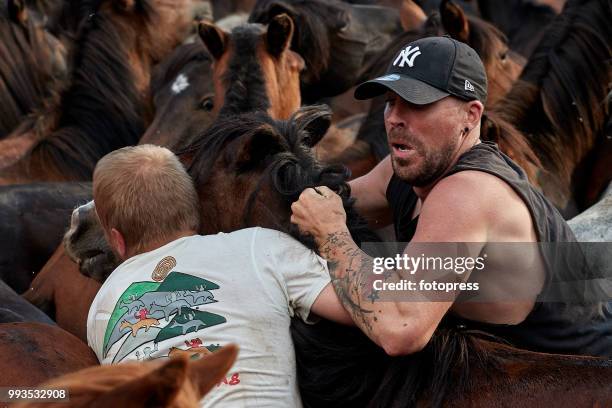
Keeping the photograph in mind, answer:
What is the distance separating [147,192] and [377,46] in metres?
4.64

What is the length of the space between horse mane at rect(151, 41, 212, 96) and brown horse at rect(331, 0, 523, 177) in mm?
1048

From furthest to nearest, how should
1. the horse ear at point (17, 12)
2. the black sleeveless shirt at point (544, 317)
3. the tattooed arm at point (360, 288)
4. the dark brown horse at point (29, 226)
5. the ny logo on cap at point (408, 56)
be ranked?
the horse ear at point (17, 12) < the dark brown horse at point (29, 226) < the ny logo on cap at point (408, 56) < the black sleeveless shirt at point (544, 317) < the tattooed arm at point (360, 288)

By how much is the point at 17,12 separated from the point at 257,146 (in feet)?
16.9

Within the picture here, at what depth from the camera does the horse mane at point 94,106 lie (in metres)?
6.55

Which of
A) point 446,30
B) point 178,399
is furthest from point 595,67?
point 178,399

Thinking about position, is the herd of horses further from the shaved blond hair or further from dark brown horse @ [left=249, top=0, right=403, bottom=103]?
the shaved blond hair

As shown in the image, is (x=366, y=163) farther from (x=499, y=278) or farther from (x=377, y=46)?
(x=499, y=278)

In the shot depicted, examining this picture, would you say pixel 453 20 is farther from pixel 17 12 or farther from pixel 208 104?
pixel 17 12

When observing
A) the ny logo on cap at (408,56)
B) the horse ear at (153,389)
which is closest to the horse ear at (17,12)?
the ny logo on cap at (408,56)

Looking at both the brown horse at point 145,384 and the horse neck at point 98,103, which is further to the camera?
the horse neck at point 98,103

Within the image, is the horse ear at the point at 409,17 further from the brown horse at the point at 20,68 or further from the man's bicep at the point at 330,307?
the man's bicep at the point at 330,307

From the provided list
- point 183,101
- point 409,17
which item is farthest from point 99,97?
point 409,17

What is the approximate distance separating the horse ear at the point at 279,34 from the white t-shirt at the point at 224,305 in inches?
105

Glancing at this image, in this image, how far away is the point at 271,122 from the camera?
11.0 feet
